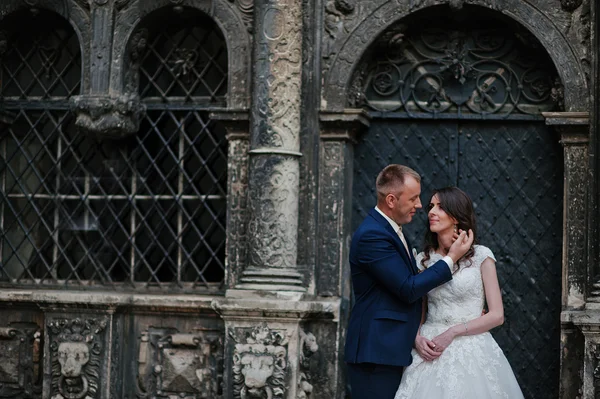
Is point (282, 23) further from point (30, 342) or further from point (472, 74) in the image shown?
point (30, 342)

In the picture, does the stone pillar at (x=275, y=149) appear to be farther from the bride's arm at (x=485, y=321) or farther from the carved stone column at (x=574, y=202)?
the bride's arm at (x=485, y=321)

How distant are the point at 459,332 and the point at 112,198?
13.7 ft

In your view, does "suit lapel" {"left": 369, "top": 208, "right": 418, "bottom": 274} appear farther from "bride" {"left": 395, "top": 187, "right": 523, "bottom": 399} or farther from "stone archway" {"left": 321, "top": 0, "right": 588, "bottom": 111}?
"stone archway" {"left": 321, "top": 0, "right": 588, "bottom": 111}

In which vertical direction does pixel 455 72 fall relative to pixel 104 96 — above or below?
above

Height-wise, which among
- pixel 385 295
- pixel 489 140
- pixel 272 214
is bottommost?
pixel 385 295

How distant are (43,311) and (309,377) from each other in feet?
7.90

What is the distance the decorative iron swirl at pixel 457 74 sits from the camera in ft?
28.7

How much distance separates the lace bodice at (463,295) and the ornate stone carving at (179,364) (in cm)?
291

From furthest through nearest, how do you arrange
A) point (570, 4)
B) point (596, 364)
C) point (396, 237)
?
point (570, 4) < point (596, 364) < point (396, 237)

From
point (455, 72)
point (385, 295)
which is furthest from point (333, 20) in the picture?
point (385, 295)

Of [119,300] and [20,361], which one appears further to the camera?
[20,361]

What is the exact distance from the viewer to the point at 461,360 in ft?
20.1

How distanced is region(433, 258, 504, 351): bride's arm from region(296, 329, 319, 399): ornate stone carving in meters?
2.33

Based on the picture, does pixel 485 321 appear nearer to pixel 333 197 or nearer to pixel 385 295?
pixel 385 295
